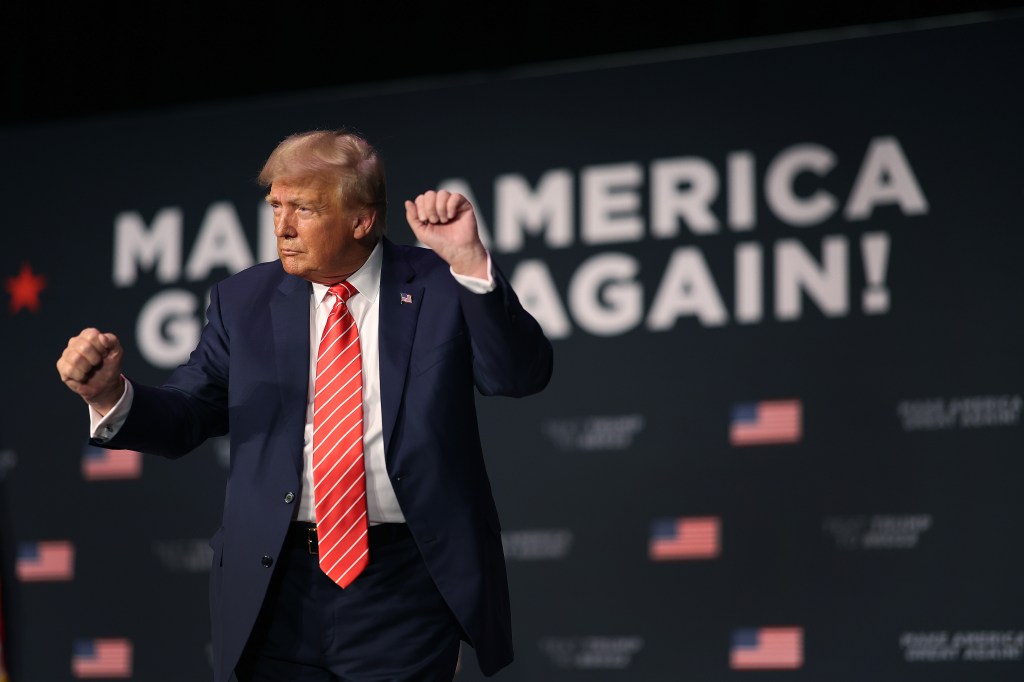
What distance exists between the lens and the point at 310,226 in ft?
7.50

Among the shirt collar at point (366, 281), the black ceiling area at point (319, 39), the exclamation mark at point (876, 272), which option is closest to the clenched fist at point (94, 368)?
the shirt collar at point (366, 281)

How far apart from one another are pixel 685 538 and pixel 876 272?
1141mm

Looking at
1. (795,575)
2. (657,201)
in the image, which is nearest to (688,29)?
(657,201)

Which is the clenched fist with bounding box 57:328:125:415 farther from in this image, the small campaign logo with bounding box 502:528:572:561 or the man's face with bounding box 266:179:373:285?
the small campaign logo with bounding box 502:528:572:561

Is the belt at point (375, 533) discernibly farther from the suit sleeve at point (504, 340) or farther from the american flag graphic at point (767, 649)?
the american flag graphic at point (767, 649)

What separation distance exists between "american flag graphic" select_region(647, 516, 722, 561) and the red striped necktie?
2.44 meters

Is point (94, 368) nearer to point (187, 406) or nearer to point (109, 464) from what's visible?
point (187, 406)

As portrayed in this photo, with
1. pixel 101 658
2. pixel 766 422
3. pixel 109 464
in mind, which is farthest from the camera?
pixel 109 464

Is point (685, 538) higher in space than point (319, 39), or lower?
lower

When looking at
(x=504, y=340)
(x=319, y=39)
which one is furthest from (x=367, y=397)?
(x=319, y=39)

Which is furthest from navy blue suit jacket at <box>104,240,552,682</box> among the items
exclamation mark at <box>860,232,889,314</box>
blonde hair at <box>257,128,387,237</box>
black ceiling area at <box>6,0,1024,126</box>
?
black ceiling area at <box>6,0,1024,126</box>

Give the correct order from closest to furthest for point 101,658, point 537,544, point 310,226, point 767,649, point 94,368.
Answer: point 94,368
point 310,226
point 767,649
point 537,544
point 101,658

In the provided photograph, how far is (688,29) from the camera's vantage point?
479 cm

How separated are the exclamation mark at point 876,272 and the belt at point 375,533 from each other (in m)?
2.63
